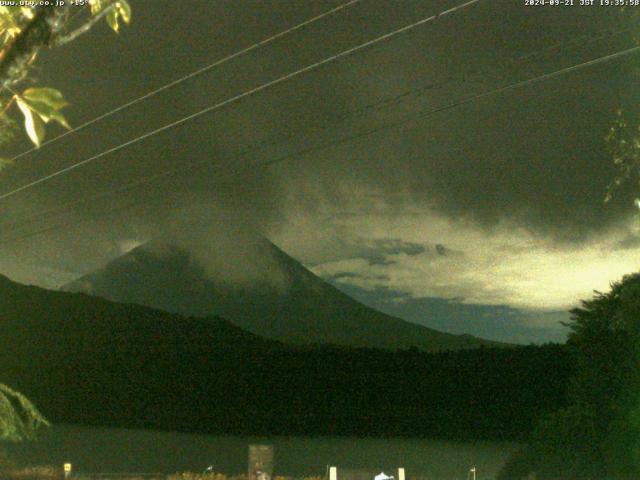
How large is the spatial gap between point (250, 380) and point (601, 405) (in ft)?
136

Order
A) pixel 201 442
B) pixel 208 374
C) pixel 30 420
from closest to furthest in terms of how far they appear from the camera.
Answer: pixel 30 420, pixel 201 442, pixel 208 374

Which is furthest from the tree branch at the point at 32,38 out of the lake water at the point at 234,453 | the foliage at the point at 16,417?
the lake water at the point at 234,453

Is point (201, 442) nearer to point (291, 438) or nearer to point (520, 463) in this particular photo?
point (291, 438)

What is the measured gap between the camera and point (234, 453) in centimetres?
3762

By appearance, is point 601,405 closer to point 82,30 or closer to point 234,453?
point 234,453

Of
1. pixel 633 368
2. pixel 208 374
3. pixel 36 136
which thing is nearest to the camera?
pixel 36 136

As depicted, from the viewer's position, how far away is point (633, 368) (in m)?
22.0

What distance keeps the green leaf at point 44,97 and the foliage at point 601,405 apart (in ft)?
64.5

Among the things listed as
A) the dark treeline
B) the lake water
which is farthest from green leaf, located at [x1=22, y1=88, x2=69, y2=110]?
the dark treeline

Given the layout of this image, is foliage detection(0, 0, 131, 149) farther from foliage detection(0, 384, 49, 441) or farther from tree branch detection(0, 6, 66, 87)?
foliage detection(0, 384, 49, 441)

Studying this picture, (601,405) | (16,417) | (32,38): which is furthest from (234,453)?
(32,38)

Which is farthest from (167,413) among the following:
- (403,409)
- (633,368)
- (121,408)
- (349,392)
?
(633,368)

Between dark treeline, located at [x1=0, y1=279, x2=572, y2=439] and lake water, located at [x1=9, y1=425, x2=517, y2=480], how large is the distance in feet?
7.80

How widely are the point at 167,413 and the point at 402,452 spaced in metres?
21.8
